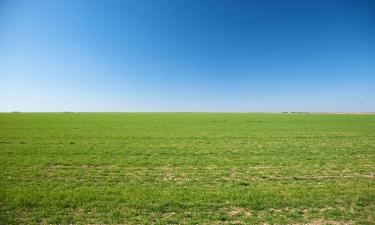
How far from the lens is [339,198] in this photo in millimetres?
7551

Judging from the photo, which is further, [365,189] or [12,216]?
[365,189]

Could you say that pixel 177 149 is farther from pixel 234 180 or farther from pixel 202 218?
pixel 202 218

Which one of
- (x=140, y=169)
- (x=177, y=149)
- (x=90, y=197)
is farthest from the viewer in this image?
(x=177, y=149)

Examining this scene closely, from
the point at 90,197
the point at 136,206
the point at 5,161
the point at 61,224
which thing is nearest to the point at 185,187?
the point at 136,206

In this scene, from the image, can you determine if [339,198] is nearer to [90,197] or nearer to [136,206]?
A: [136,206]

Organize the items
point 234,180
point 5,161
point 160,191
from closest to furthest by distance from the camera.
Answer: point 160,191 < point 234,180 < point 5,161

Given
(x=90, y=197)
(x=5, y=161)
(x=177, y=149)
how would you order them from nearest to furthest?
(x=90, y=197) → (x=5, y=161) → (x=177, y=149)

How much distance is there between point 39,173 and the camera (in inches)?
404

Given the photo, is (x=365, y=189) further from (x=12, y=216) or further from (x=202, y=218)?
(x=12, y=216)

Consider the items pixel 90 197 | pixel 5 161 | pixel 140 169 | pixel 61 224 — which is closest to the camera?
pixel 61 224

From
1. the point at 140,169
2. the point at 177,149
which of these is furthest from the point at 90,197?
the point at 177,149

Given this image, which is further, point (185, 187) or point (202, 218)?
point (185, 187)

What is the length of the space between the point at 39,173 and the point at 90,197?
4547mm

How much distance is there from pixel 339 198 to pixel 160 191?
6286 millimetres
